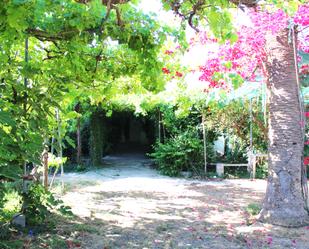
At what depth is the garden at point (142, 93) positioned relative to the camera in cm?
309

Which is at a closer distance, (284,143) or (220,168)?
(284,143)

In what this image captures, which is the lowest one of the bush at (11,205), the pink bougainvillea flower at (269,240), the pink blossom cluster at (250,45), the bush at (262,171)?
the pink bougainvillea flower at (269,240)

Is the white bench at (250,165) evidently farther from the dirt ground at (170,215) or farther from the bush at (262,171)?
the dirt ground at (170,215)

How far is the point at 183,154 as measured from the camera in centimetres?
1046

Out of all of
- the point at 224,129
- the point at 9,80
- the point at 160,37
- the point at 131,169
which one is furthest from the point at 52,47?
the point at 131,169

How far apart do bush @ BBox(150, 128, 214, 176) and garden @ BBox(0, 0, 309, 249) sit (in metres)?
1.51

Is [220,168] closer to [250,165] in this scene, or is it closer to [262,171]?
[250,165]

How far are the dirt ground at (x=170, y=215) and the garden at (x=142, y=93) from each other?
0.08ft

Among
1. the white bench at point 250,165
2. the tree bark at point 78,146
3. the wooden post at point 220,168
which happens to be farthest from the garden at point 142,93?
the tree bark at point 78,146

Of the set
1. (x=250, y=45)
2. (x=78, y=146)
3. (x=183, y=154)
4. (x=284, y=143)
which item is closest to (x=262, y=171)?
(x=183, y=154)

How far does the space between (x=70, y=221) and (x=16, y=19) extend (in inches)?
135

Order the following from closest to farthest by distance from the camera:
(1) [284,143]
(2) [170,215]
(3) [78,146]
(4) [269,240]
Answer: (4) [269,240] < (1) [284,143] < (2) [170,215] < (3) [78,146]

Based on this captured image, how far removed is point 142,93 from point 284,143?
2526 millimetres

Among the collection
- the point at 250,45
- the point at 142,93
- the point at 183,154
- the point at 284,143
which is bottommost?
the point at 183,154
